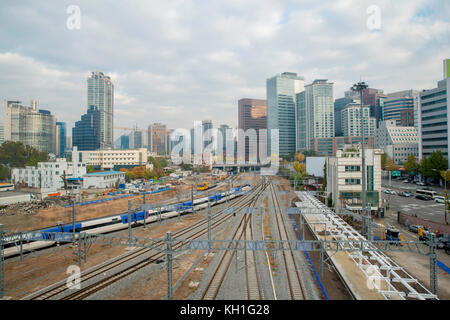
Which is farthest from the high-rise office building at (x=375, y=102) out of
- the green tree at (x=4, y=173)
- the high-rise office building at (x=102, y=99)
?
→ the green tree at (x=4, y=173)

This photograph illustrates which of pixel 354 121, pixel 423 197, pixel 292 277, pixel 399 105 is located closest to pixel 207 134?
pixel 354 121

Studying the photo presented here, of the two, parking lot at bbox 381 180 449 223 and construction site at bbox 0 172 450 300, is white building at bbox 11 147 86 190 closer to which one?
construction site at bbox 0 172 450 300

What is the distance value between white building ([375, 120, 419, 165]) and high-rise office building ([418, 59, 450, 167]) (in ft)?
71.2

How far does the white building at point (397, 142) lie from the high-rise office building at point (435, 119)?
71.2ft

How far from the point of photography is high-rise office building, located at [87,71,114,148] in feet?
499

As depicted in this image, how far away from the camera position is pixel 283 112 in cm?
14275

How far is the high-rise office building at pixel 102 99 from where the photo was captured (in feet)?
499

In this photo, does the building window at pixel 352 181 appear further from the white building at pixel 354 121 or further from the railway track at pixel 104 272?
the white building at pixel 354 121

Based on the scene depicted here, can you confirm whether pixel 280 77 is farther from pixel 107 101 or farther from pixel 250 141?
pixel 107 101

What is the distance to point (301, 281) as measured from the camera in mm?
15508
